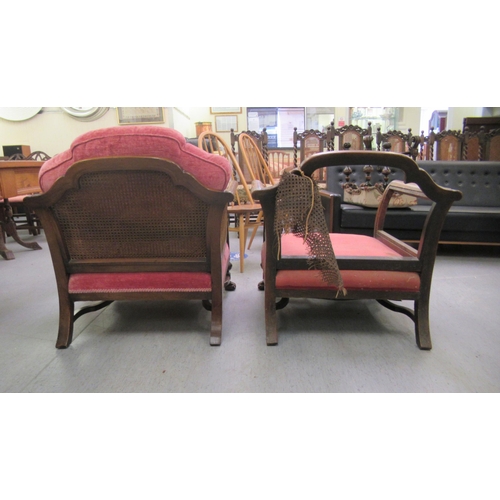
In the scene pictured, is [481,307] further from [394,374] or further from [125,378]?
[125,378]

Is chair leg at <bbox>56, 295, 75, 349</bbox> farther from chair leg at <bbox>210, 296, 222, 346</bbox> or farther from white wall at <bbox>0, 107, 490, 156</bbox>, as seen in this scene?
white wall at <bbox>0, 107, 490, 156</bbox>

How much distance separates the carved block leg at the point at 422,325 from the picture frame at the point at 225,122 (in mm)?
5545

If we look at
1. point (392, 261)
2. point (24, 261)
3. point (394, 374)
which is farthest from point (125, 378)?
point (24, 261)

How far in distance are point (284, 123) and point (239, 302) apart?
17.2ft

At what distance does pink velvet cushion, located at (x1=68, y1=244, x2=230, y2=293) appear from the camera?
4.56 feet

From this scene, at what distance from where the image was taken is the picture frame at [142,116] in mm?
4965

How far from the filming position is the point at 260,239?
10.9ft

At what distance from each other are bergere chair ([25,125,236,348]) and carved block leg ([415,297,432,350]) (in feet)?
2.73

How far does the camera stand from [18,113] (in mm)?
4953

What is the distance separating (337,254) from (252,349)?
1.75 feet

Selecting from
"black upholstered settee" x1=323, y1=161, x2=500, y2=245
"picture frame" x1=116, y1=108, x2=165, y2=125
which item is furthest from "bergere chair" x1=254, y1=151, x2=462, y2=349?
"picture frame" x1=116, y1=108, x2=165, y2=125

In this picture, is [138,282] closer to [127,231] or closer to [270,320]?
[127,231]

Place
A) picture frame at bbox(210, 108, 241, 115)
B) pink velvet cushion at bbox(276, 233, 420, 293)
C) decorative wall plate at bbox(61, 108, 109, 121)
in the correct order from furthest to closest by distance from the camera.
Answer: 1. picture frame at bbox(210, 108, 241, 115)
2. decorative wall plate at bbox(61, 108, 109, 121)
3. pink velvet cushion at bbox(276, 233, 420, 293)

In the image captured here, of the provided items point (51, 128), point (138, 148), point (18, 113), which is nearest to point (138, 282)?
point (138, 148)
